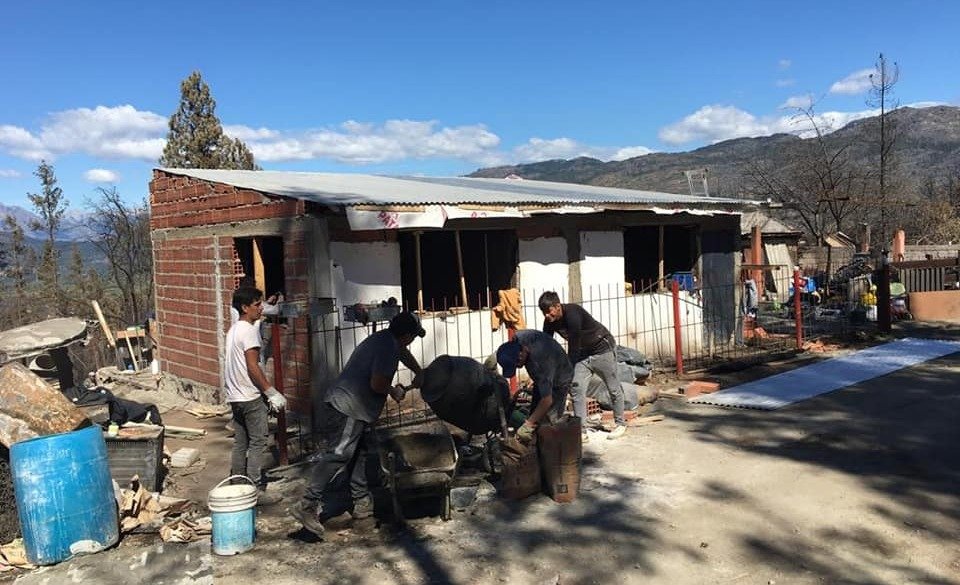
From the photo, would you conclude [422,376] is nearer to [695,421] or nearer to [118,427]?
[118,427]

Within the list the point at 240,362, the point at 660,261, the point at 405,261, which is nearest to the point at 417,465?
the point at 240,362

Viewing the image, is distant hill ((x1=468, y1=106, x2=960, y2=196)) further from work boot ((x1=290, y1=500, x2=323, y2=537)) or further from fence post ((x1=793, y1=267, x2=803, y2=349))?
work boot ((x1=290, y1=500, x2=323, y2=537))

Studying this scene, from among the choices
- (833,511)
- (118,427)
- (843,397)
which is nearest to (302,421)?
(118,427)

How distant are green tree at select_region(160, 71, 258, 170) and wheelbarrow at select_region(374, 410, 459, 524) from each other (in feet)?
63.2

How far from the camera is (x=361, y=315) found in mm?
6355

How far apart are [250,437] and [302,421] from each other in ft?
6.84

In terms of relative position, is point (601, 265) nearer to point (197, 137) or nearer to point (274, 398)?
point (274, 398)

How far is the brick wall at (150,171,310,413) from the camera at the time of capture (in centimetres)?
807

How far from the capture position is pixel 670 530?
16.8ft

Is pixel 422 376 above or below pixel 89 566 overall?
above


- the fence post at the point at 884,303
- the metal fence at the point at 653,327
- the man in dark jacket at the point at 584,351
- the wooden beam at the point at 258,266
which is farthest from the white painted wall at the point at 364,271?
the fence post at the point at 884,303

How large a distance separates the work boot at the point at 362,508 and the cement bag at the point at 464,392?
0.97 metres

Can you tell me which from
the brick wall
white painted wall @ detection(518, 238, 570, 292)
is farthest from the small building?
the brick wall

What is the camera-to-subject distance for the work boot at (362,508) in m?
5.34
